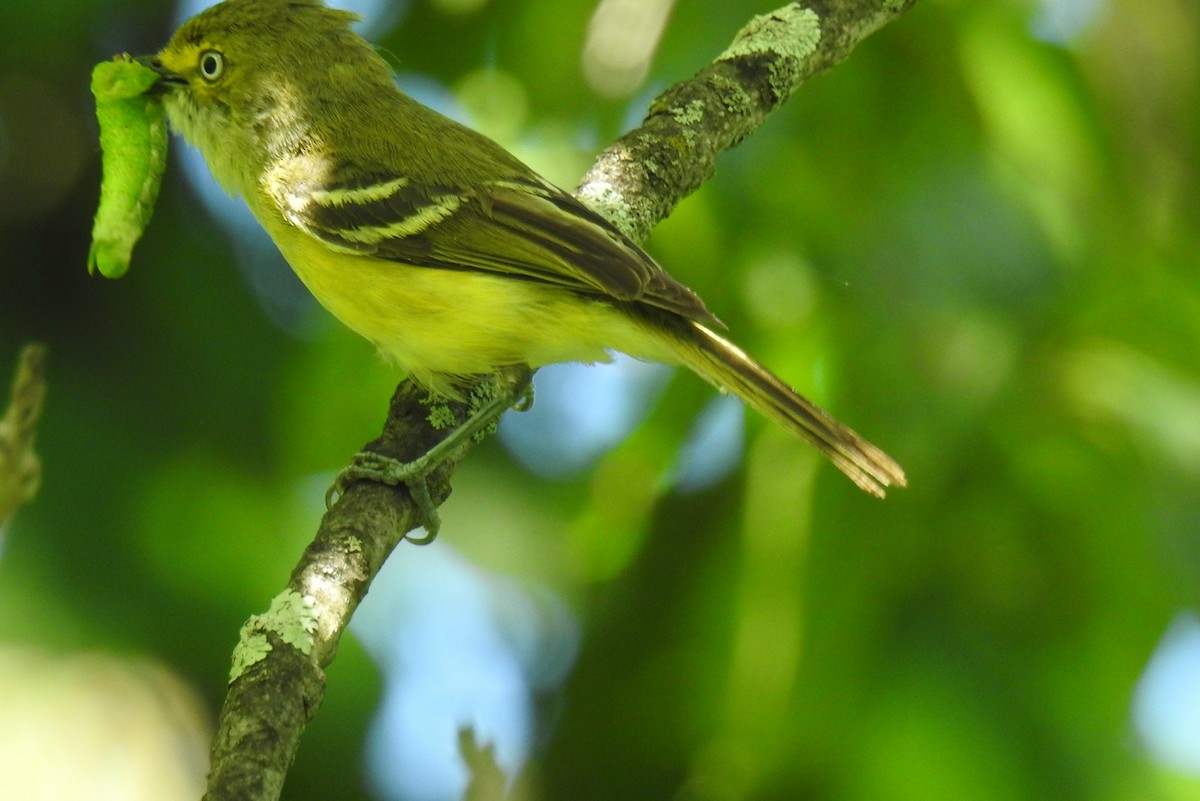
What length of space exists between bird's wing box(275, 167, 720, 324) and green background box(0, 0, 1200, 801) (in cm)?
24

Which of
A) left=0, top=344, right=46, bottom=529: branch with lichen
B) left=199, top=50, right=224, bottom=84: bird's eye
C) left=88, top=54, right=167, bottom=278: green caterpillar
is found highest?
left=199, top=50, right=224, bottom=84: bird's eye

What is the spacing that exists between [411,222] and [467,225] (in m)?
0.18

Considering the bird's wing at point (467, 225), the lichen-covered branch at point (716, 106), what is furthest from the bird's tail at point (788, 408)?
the lichen-covered branch at point (716, 106)

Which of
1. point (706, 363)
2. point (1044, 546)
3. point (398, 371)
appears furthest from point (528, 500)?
point (1044, 546)

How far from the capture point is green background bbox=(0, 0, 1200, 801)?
10.8ft

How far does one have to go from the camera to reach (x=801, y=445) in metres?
3.50

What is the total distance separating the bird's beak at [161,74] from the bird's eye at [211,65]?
0.08m

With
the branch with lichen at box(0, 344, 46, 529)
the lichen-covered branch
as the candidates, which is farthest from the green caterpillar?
the lichen-covered branch

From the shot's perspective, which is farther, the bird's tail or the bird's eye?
the bird's eye

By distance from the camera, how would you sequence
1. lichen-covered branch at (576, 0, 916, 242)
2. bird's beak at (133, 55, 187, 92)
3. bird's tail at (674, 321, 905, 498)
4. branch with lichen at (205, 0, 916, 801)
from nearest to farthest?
branch with lichen at (205, 0, 916, 801) → bird's tail at (674, 321, 905, 498) → lichen-covered branch at (576, 0, 916, 242) → bird's beak at (133, 55, 187, 92)

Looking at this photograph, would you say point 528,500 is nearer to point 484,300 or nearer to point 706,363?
point 484,300

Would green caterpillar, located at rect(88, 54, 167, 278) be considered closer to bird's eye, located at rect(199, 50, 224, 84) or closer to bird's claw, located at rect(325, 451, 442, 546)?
bird's eye, located at rect(199, 50, 224, 84)

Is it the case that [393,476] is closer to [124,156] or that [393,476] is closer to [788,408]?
[788,408]

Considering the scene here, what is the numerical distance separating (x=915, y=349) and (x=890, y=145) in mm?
699
